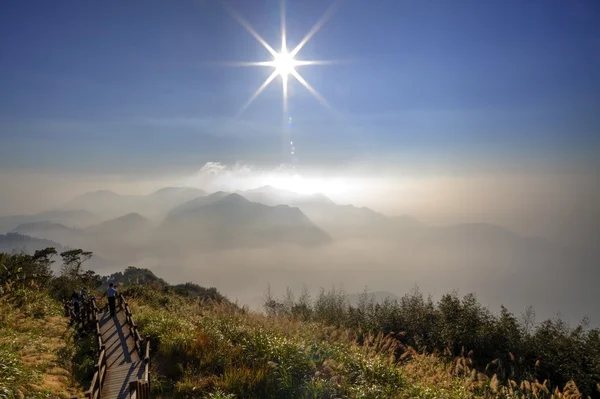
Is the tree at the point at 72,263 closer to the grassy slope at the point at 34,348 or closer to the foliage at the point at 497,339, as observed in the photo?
the grassy slope at the point at 34,348

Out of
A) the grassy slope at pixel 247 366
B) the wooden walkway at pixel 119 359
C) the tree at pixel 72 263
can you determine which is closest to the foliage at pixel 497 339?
the grassy slope at pixel 247 366

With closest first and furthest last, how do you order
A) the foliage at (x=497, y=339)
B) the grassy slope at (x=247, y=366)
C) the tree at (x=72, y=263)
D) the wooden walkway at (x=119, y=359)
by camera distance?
the grassy slope at (x=247, y=366)
the wooden walkway at (x=119, y=359)
the foliage at (x=497, y=339)
the tree at (x=72, y=263)

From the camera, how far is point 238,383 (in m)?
10.4

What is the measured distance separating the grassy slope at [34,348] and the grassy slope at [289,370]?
3.15 metres

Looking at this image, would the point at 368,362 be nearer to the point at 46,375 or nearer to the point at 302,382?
the point at 302,382

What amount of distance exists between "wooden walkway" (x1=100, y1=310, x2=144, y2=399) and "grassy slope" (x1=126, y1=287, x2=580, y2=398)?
82 centimetres

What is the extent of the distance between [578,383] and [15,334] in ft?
86.9

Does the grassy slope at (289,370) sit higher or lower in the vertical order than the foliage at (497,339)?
higher

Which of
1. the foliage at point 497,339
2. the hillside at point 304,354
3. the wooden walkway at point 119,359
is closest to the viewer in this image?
the hillside at point 304,354

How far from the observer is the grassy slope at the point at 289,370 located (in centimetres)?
993

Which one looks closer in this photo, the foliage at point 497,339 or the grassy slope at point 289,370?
the grassy slope at point 289,370

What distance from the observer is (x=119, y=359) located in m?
12.9

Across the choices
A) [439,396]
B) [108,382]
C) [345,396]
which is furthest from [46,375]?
[439,396]

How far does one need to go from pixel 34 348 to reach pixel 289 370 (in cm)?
1050
